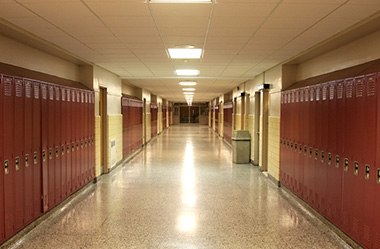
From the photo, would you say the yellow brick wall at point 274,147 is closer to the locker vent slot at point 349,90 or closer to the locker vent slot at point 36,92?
the locker vent slot at point 349,90

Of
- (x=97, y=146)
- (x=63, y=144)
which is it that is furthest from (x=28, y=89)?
(x=97, y=146)

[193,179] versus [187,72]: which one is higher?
[187,72]

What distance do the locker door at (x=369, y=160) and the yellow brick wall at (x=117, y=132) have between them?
5.75 meters

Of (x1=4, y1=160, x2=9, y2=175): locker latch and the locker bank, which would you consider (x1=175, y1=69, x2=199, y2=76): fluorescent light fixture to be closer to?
the locker bank

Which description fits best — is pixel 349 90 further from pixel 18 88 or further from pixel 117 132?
pixel 117 132

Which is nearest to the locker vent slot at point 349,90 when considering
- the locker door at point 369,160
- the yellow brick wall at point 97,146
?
the locker door at point 369,160

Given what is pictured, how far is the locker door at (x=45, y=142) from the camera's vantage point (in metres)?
4.18

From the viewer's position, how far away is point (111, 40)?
14.3ft

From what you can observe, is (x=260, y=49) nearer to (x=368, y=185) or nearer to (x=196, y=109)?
(x=368, y=185)

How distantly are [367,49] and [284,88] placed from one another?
237 centimetres

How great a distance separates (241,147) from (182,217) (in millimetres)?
4973

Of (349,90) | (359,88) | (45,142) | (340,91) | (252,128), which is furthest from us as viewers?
(252,128)

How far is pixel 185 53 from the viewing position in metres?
5.39

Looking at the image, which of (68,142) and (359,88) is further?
(68,142)
